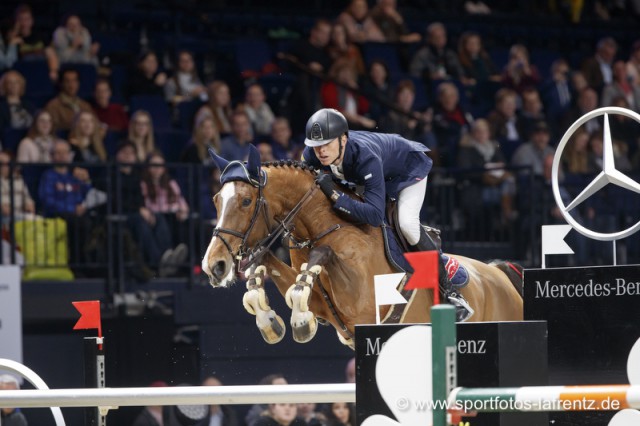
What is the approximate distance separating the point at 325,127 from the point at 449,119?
233 inches

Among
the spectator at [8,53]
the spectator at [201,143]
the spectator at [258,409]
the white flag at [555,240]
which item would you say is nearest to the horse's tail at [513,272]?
the spectator at [258,409]

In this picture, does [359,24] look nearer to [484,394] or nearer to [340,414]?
[340,414]

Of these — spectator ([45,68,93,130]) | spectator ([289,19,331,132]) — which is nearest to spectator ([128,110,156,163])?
spectator ([45,68,93,130])

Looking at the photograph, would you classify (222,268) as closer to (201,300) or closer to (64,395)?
(64,395)

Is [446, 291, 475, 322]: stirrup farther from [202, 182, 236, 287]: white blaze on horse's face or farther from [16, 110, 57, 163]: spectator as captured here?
[16, 110, 57, 163]: spectator

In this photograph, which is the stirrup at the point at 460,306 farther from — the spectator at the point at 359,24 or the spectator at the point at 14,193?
the spectator at the point at 359,24

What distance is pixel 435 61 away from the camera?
1255 centimetres

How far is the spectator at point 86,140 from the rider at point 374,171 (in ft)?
12.0

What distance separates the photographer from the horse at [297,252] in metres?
5.71

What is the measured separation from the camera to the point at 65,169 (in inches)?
354

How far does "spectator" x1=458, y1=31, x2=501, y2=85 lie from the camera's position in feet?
41.8

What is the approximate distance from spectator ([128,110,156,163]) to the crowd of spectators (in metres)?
0.01

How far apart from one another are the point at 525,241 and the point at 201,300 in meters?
2.93

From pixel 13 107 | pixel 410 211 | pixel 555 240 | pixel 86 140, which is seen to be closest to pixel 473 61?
pixel 86 140
